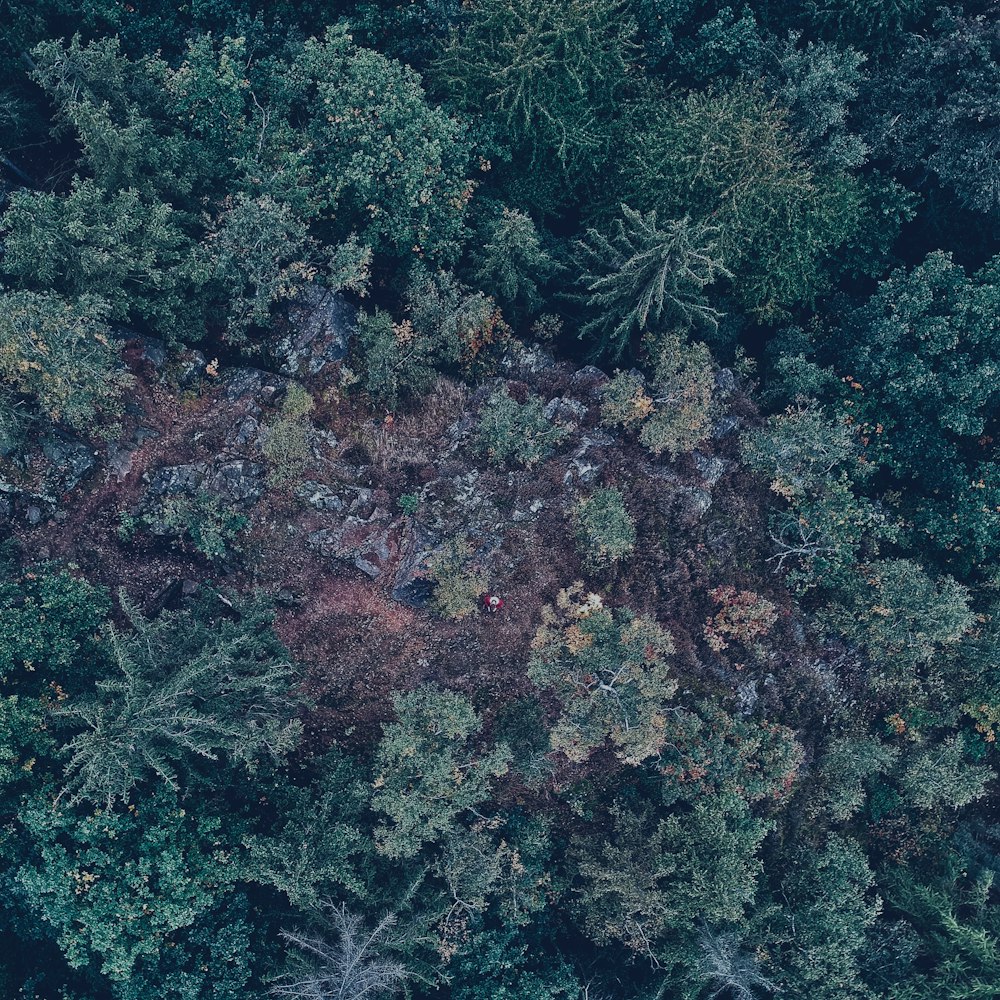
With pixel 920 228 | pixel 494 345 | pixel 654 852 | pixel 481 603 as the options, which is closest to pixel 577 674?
pixel 481 603

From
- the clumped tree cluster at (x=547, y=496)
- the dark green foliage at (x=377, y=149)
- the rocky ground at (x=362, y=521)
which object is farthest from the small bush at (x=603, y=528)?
the dark green foliage at (x=377, y=149)

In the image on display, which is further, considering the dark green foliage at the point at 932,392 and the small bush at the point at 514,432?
the dark green foliage at the point at 932,392

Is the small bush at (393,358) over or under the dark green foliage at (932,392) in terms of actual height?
under

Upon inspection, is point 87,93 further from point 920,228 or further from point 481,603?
point 920,228

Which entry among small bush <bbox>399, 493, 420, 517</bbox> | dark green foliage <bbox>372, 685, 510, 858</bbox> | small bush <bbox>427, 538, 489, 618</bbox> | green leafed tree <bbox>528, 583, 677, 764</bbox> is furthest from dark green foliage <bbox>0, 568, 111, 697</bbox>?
green leafed tree <bbox>528, 583, 677, 764</bbox>

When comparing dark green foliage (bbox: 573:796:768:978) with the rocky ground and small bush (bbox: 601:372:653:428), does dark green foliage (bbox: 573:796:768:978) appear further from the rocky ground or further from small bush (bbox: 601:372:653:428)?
small bush (bbox: 601:372:653:428)

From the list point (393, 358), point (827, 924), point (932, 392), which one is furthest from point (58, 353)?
point (827, 924)

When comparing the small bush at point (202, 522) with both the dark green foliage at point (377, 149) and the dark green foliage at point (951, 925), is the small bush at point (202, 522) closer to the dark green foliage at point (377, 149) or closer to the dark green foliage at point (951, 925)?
the dark green foliage at point (377, 149)

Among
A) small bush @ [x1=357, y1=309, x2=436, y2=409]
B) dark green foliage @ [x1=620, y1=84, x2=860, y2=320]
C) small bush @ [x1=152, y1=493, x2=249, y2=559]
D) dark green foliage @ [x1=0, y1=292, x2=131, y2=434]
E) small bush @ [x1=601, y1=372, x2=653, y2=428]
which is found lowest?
small bush @ [x1=152, y1=493, x2=249, y2=559]
